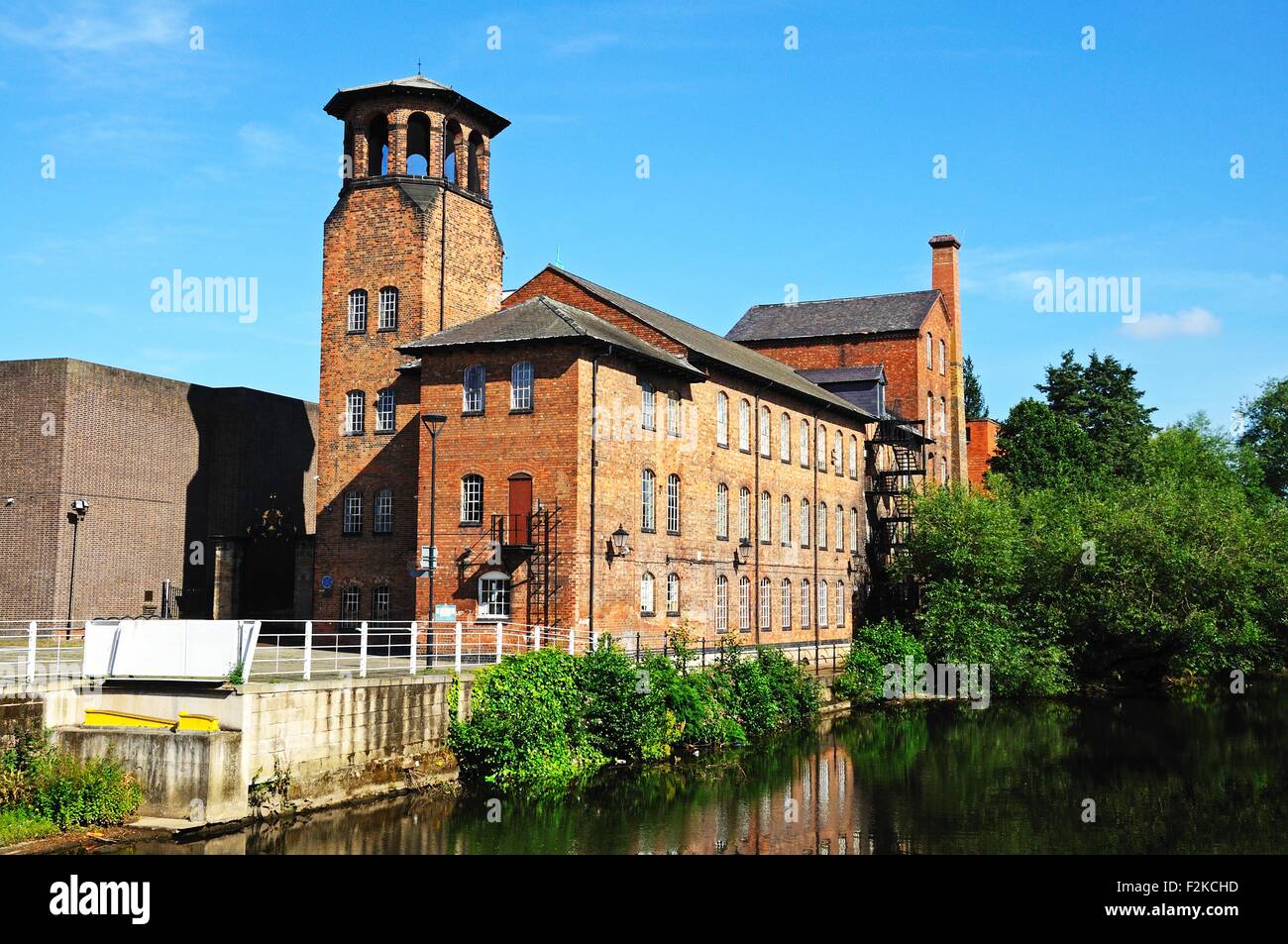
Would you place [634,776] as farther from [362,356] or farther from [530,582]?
[362,356]

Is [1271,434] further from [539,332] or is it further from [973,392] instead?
[539,332]

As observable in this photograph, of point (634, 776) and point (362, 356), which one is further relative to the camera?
point (362, 356)

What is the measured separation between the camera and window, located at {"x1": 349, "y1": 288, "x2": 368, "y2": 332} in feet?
111

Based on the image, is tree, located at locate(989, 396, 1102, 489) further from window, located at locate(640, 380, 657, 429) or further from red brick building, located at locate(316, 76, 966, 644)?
window, located at locate(640, 380, 657, 429)

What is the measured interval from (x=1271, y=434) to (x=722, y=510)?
156 ft

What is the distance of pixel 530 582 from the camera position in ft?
93.4

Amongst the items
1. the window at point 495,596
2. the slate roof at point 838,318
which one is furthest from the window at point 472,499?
the slate roof at point 838,318

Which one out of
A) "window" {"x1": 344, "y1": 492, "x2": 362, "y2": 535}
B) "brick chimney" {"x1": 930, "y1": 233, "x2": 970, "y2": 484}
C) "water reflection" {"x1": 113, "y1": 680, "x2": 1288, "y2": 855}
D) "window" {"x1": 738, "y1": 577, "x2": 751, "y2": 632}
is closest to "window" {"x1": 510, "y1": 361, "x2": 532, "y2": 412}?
"window" {"x1": 344, "y1": 492, "x2": 362, "y2": 535}

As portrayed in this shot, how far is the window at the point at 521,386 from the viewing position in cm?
2916

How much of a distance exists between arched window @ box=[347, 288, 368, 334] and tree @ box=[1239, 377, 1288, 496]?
50789mm
